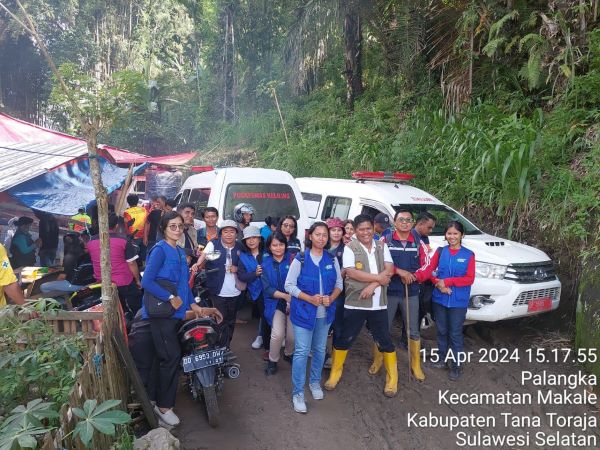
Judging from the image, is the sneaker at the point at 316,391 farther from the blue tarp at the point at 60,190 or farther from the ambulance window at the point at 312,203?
the blue tarp at the point at 60,190

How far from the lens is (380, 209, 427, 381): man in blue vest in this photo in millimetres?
4465

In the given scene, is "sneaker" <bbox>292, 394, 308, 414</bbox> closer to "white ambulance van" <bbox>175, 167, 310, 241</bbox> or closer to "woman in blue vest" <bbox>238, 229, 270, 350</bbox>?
"woman in blue vest" <bbox>238, 229, 270, 350</bbox>

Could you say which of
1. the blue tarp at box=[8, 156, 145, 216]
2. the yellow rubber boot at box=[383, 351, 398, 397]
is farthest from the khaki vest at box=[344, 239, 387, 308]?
the blue tarp at box=[8, 156, 145, 216]

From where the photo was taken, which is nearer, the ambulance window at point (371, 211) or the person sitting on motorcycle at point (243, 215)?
the person sitting on motorcycle at point (243, 215)

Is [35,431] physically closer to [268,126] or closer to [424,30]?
[424,30]

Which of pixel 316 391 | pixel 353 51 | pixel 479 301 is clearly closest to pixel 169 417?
pixel 316 391

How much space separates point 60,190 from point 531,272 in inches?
292

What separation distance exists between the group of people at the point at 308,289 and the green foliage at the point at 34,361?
66 centimetres

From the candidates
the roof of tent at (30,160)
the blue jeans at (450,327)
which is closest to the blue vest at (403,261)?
the blue jeans at (450,327)

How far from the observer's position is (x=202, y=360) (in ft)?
12.2

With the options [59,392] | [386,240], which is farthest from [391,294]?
[59,392]

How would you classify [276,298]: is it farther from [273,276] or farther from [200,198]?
[200,198]

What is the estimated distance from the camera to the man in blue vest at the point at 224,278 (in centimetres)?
464

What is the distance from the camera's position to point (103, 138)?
2538cm
